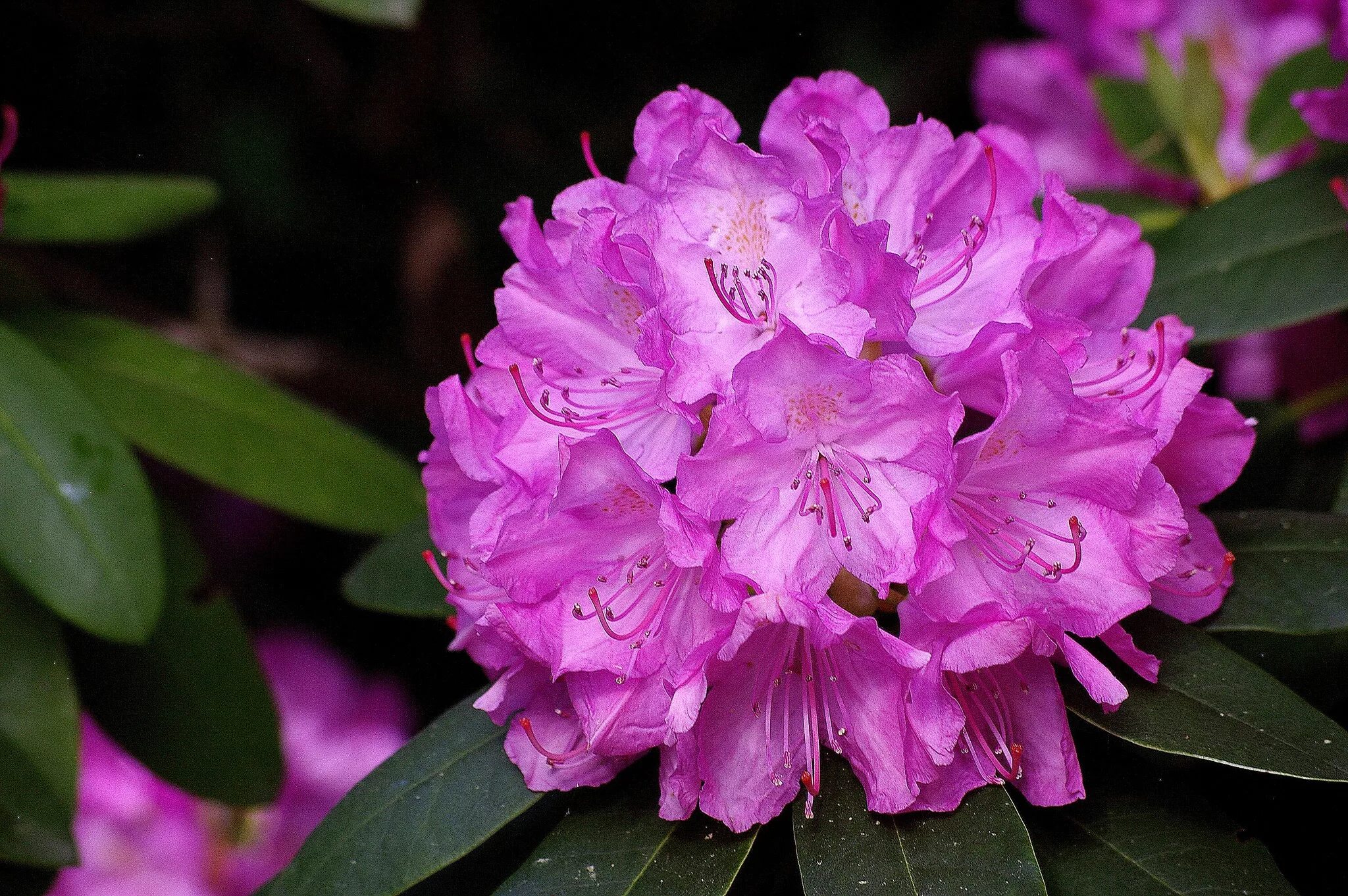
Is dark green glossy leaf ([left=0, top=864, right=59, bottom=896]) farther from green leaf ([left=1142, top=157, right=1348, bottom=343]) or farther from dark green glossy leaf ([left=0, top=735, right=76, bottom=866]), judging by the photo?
green leaf ([left=1142, top=157, right=1348, bottom=343])

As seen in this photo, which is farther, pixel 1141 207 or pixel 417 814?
pixel 1141 207

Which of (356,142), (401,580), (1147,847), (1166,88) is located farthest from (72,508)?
Result: (1166,88)

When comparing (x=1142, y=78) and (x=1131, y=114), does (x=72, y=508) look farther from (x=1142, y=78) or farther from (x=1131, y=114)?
(x=1142, y=78)

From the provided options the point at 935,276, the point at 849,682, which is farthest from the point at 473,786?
the point at 935,276

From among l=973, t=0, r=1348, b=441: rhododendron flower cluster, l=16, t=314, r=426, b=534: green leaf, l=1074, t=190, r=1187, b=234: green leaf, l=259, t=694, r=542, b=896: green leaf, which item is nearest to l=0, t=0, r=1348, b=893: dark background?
l=973, t=0, r=1348, b=441: rhododendron flower cluster

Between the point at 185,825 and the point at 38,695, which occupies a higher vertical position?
the point at 38,695

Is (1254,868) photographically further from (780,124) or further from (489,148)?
(489,148)
